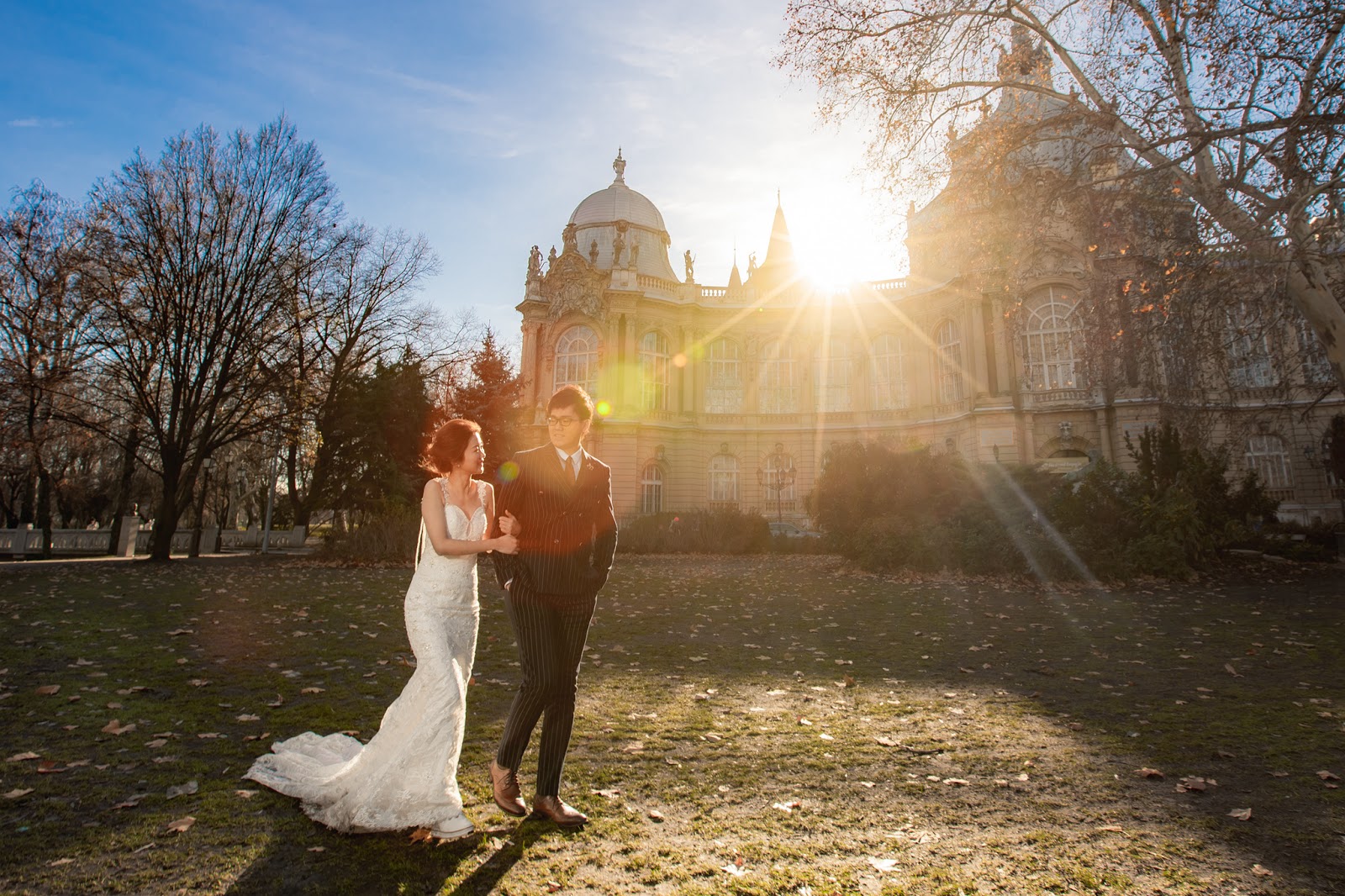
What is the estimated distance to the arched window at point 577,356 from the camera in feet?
131

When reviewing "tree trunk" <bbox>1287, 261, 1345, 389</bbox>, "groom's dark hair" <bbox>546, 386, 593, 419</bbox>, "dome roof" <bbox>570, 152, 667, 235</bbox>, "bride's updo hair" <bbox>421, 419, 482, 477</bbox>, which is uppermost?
"dome roof" <bbox>570, 152, 667, 235</bbox>

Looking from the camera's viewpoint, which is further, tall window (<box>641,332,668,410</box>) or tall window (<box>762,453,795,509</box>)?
tall window (<box>641,332,668,410</box>)

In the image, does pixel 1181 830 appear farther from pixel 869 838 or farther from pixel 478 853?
pixel 478 853

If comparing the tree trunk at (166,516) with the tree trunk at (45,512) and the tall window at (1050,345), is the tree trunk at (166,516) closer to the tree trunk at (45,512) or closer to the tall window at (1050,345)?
the tree trunk at (45,512)

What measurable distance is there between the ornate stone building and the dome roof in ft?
0.39

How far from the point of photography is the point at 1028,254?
12281 mm

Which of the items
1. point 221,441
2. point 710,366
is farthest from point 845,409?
point 221,441

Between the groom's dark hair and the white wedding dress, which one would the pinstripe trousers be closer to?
the white wedding dress

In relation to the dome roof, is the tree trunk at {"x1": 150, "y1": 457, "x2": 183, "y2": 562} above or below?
below

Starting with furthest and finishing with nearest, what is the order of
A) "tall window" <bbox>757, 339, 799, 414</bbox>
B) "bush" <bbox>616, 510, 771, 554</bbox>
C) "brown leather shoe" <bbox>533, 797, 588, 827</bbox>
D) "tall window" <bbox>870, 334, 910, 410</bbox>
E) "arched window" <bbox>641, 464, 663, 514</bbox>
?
1. "tall window" <bbox>757, 339, 799, 414</bbox>
2. "tall window" <bbox>870, 334, 910, 410</bbox>
3. "arched window" <bbox>641, 464, 663, 514</bbox>
4. "bush" <bbox>616, 510, 771, 554</bbox>
5. "brown leather shoe" <bbox>533, 797, 588, 827</bbox>

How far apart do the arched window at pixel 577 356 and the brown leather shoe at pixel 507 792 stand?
3659 cm

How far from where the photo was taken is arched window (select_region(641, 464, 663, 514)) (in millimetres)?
38812

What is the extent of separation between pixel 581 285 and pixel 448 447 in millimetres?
37374

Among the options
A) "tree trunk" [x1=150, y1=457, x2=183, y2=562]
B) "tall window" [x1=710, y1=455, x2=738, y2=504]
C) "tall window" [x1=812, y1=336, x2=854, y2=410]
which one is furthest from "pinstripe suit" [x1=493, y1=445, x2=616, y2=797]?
"tall window" [x1=812, y1=336, x2=854, y2=410]
